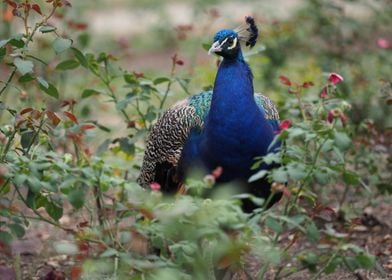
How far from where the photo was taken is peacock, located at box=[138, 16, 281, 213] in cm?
391

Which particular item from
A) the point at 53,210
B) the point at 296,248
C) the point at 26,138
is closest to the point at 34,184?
the point at 53,210

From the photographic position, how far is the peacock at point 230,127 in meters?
3.91

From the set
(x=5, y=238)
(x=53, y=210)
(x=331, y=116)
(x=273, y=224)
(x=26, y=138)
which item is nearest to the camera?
(x=273, y=224)

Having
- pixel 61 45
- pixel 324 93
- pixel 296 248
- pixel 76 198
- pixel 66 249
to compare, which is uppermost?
pixel 61 45

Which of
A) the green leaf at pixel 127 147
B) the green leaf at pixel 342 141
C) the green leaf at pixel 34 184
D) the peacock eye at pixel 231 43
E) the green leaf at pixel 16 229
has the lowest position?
the green leaf at pixel 16 229

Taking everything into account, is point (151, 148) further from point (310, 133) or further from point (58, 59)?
point (58, 59)

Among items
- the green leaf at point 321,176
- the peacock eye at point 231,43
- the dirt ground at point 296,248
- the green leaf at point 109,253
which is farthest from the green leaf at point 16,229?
the peacock eye at point 231,43

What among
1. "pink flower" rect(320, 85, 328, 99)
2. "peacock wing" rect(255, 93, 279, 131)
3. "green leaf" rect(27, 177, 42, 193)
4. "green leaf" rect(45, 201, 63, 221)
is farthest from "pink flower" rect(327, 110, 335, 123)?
"peacock wing" rect(255, 93, 279, 131)

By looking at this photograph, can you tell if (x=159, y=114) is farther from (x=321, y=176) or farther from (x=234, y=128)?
(x=321, y=176)

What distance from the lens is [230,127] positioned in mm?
3910

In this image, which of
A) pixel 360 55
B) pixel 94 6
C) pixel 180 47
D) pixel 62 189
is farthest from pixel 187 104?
pixel 94 6

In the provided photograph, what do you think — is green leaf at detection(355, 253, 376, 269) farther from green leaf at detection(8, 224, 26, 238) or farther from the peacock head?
the peacock head

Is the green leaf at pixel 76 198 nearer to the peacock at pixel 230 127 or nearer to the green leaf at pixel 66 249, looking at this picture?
the green leaf at pixel 66 249

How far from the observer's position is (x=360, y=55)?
6777mm
